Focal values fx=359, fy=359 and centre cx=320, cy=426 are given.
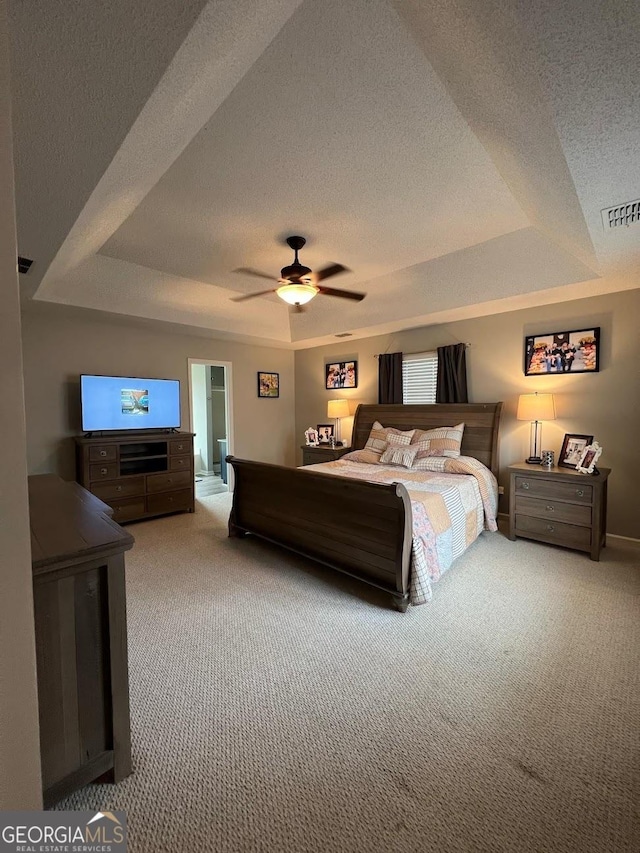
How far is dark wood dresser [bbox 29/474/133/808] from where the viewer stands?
1.16 meters

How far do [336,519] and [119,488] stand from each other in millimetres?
2853

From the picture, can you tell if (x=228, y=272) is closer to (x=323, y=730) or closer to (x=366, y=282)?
(x=366, y=282)

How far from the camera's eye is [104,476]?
4078 mm

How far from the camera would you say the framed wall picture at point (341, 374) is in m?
5.68

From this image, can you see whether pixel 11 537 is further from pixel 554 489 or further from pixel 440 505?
pixel 554 489

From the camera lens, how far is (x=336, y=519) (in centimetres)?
273

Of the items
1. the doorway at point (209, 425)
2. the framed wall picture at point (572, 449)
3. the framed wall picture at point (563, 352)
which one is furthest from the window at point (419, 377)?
the doorway at point (209, 425)

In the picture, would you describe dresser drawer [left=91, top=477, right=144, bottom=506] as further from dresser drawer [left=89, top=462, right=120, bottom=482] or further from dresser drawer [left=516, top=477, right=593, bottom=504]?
dresser drawer [left=516, top=477, right=593, bottom=504]

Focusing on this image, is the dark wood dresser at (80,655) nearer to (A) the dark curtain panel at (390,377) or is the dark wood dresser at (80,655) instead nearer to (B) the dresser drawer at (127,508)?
(B) the dresser drawer at (127,508)

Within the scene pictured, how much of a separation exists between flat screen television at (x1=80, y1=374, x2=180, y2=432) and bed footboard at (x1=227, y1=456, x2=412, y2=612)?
1739 mm

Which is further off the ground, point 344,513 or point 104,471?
point 104,471

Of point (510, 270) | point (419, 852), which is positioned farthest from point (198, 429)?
point (419, 852)

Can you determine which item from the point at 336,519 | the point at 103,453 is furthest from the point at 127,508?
the point at 336,519
